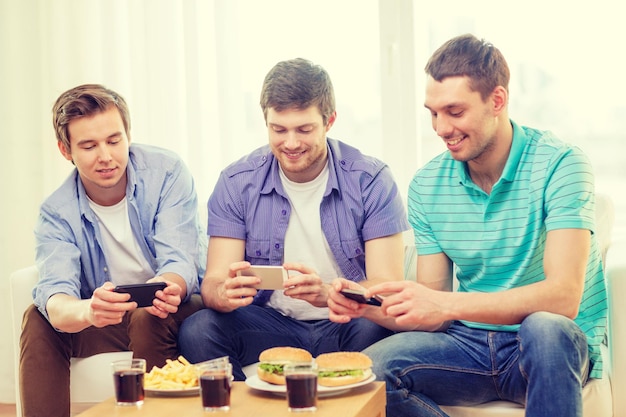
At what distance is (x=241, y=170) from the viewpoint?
9.49 feet

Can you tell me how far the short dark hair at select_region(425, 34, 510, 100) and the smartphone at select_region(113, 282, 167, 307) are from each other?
1.00 metres

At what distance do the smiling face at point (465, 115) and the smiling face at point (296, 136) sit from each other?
41 centimetres

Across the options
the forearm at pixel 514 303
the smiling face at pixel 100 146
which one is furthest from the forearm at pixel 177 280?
the forearm at pixel 514 303

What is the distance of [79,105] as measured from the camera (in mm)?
2846

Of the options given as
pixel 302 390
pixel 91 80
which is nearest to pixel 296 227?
pixel 302 390

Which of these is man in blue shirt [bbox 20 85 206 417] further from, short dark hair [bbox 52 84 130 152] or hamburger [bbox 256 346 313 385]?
hamburger [bbox 256 346 313 385]

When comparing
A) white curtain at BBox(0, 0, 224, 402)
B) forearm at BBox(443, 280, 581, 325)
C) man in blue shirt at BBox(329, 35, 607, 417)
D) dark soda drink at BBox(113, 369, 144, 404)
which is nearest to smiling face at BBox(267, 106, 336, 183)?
man in blue shirt at BBox(329, 35, 607, 417)

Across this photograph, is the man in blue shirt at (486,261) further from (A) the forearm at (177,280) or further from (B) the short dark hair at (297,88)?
(A) the forearm at (177,280)

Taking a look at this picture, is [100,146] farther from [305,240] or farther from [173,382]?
[173,382]

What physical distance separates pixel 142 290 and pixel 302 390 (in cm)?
77

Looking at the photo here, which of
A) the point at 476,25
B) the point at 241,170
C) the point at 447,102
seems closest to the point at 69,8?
the point at 241,170

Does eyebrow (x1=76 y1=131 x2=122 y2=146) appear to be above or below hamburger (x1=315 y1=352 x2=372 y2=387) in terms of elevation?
above

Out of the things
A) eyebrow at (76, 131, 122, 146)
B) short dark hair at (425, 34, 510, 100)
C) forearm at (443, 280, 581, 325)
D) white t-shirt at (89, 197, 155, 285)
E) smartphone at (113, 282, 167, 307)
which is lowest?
forearm at (443, 280, 581, 325)

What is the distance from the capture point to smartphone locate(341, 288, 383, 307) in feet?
7.54
